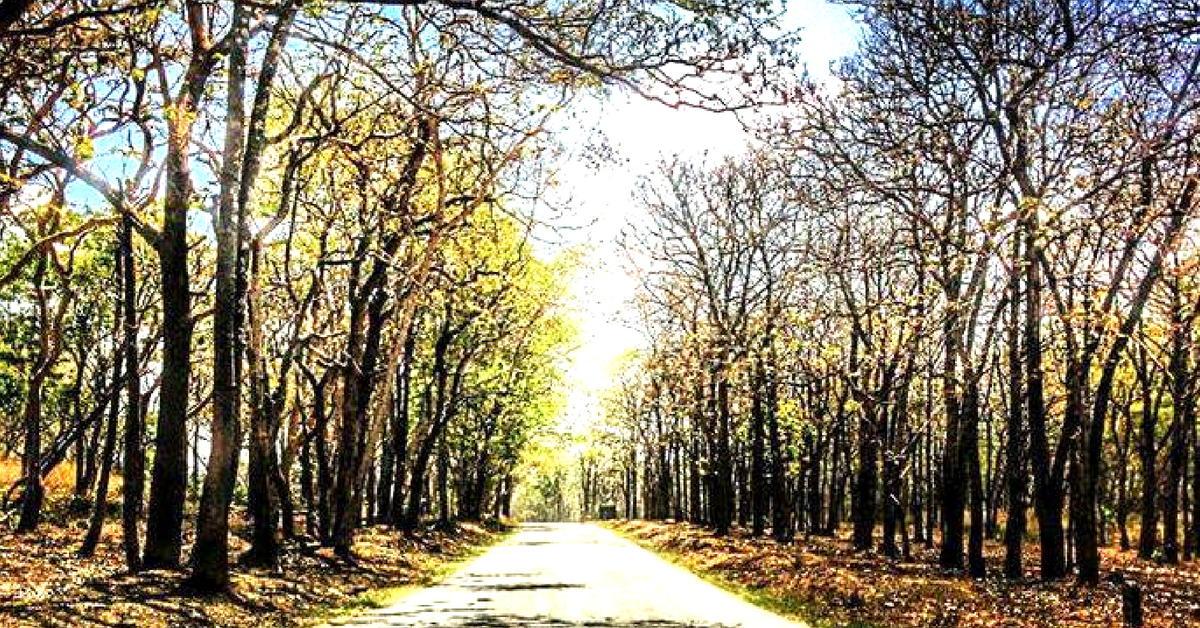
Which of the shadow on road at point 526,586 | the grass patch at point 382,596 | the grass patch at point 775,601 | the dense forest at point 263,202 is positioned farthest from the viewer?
the shadow on road at point 526,586

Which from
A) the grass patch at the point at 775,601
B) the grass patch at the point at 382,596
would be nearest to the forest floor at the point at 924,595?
the grass patch at the point at 775,601

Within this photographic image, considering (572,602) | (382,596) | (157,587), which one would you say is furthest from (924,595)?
(157,587)

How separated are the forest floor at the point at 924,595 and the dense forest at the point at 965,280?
6.28 ft

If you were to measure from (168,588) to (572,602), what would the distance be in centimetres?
675

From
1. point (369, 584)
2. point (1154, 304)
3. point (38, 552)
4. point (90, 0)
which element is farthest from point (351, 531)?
point (1154, 304)

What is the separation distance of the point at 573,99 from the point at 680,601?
30.9 feet

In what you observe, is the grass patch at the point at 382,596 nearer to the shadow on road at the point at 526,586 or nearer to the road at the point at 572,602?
the road at the point at 572,602

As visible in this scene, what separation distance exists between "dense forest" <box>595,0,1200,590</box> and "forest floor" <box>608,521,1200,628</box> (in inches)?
75.3

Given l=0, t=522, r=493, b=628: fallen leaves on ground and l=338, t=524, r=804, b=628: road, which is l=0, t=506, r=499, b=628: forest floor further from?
l=338, t=524, r=804, b=628: road

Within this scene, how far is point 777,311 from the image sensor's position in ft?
118

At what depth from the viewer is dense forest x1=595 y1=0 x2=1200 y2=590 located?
Answer: 14977 mm

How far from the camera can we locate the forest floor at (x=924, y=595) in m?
16.5

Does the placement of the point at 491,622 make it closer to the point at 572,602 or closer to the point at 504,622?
the point at 504,622

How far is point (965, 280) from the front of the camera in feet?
95.1
